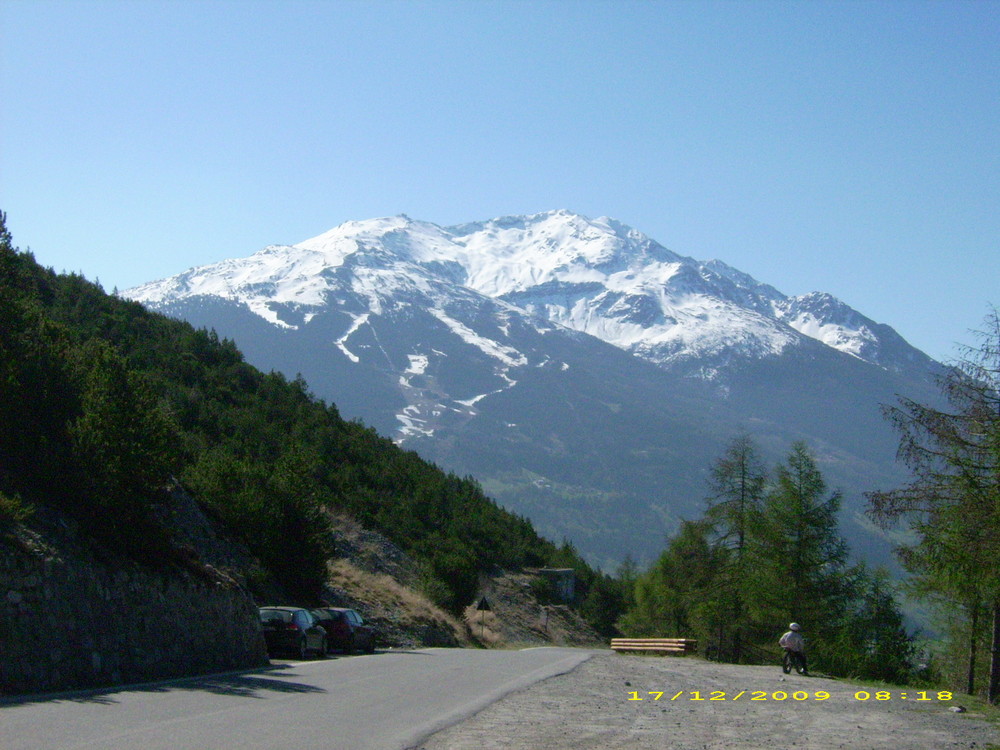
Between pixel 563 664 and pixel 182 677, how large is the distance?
39.0ft

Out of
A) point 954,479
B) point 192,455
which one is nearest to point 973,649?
point 954,479

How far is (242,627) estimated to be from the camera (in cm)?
2034

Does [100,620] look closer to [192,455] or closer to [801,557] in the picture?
[192,455]

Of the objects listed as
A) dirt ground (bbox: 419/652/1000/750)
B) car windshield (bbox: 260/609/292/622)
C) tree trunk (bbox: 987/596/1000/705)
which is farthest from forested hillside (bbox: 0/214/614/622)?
tree trunk (bbox: 987/596/1000/705)

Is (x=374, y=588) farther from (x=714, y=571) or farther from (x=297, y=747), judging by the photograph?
(x=297, y=747)

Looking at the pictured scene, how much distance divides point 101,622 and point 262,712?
4.12m

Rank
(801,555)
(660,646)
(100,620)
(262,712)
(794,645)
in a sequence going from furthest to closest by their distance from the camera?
1. (660,646)
2. (801,555)
3. (794,645)
4. (100,620)
5. (262,712)

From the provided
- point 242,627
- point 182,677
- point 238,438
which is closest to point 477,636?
point 238,438

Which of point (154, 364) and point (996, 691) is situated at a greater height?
point (154, 364)

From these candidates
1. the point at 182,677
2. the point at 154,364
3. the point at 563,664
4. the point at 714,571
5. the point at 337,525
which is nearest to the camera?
the point at 182,677

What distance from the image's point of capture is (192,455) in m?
36.1

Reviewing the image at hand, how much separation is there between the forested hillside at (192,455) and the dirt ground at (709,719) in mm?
7914
